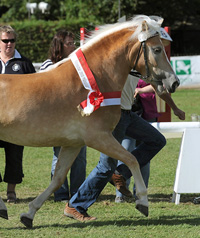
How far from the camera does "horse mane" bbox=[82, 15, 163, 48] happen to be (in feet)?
16.5

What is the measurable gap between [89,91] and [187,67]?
16910 millimetres

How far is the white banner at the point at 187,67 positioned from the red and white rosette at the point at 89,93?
16.4 m

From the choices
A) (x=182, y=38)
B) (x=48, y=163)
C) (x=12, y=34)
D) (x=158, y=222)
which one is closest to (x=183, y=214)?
(x=158, y=222)

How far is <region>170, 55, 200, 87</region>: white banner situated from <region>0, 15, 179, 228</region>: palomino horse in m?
16.3

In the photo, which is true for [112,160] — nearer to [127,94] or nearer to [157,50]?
[127,94]

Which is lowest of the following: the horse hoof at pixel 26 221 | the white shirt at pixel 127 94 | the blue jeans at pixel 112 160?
the horse hoof at pixel 26 221

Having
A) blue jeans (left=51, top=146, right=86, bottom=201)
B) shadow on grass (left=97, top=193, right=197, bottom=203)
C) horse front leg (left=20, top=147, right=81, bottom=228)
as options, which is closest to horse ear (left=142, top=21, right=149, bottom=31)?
horse front leg (left=20, top=147, right=81, bottom=228)

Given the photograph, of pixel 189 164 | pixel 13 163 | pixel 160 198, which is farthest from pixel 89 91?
pixel 160 198

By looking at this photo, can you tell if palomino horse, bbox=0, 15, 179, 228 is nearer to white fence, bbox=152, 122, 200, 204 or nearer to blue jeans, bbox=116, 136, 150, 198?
white fence, bbox=152, 122, 200, 204

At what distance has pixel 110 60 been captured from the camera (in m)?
5.06

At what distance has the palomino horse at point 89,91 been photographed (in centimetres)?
486

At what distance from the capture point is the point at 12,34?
21.5ft

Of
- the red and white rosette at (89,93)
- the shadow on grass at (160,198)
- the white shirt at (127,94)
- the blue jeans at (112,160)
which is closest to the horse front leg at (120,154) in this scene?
the red and white rosette at (89,93)

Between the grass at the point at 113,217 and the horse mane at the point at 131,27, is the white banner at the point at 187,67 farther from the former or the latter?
the horse mane at the point at 131,27
